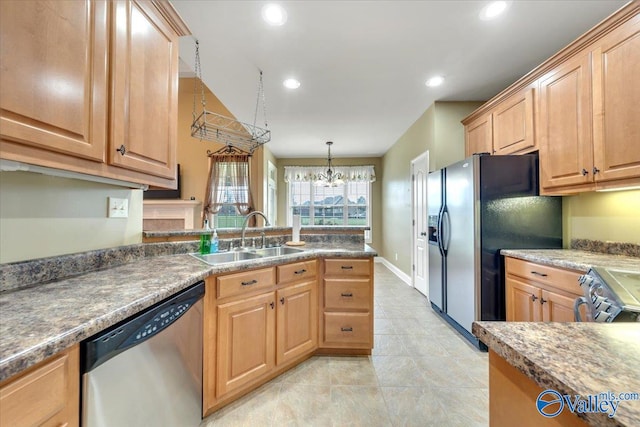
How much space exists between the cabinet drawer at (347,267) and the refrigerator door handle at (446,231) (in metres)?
1.18

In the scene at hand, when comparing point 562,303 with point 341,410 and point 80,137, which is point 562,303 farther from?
point 80,137

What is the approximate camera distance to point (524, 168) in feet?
7.39

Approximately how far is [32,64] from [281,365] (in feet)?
6.56

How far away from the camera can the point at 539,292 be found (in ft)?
5.98

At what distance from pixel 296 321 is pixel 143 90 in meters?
1.74

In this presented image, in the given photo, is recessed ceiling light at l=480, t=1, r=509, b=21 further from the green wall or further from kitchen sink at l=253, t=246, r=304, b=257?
kitchen sink at l=253, t=246, r=304, b=257

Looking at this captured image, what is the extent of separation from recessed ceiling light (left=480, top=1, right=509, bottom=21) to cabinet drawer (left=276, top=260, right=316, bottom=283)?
2279 millimetres

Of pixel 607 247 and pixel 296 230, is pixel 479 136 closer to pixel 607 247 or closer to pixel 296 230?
pixel 607 247

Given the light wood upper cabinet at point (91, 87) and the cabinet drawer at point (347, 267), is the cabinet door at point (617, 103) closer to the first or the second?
the cabinet drawer at point (347, 267)

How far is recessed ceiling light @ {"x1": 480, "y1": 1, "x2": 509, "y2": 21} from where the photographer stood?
1777mm

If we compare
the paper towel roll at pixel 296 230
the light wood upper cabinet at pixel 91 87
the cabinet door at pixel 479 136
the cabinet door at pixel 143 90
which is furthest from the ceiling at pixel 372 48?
the paper towel roll at pixel 296 230

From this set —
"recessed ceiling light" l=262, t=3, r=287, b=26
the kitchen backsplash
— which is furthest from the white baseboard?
"recessed ceiling light" l=262, t=3, r=287, b=26

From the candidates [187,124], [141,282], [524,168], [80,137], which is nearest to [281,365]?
[141,282]

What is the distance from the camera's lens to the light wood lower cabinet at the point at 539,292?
161cm
